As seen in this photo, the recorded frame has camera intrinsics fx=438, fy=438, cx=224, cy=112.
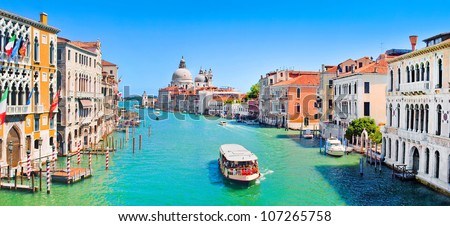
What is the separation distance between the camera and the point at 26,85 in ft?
45.2

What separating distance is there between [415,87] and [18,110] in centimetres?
1170

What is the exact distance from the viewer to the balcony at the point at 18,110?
1271 cm

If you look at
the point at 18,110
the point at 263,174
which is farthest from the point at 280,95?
the point at 18,110

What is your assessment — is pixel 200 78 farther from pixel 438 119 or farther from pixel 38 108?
pixel 438 119

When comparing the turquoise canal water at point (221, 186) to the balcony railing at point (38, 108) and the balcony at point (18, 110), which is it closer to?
the balcony railing at point (38, 108)

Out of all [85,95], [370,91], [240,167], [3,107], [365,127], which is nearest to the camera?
[3,107]

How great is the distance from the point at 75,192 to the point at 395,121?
10.1 m

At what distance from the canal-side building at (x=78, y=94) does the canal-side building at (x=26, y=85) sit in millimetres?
1524

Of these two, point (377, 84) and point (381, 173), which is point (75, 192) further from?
point (377, 84)

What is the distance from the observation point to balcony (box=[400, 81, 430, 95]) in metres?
11.8

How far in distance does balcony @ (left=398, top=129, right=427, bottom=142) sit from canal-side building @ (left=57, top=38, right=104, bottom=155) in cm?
1146

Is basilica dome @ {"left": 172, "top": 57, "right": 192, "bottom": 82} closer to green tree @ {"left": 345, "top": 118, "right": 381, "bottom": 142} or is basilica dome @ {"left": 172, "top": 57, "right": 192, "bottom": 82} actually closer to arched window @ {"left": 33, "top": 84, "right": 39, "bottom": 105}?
green tree @ {"left": 345, "top": 118, "right": 381, "bottom": 142}

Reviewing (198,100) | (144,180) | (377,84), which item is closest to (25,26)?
(144,180)

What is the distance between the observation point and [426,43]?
13.4 meters
